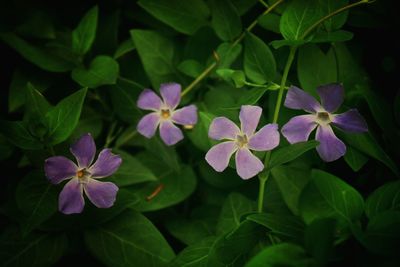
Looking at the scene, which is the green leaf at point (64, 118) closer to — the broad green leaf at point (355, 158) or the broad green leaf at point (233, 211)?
the broad green leaf at point (233, 211)

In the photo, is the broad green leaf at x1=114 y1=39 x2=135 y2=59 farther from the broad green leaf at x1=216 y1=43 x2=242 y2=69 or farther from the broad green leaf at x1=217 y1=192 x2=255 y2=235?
the broad green leaf at x1=217 y1=192 x2=255 y2=235

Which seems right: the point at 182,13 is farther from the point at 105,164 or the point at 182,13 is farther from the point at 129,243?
the point at 129,243

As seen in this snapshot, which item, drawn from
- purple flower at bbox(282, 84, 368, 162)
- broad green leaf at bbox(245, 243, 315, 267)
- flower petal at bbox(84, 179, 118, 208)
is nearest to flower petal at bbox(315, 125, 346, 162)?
purple flower at bbox(282, 84, 368, 162)

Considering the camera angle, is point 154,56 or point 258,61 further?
point 154,56

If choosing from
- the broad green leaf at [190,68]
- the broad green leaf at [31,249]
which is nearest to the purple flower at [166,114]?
the broad green leaf at [190,68]

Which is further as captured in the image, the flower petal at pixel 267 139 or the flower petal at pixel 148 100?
the flower petal at pixel 148 100

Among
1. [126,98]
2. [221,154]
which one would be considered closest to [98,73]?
[126,98]
